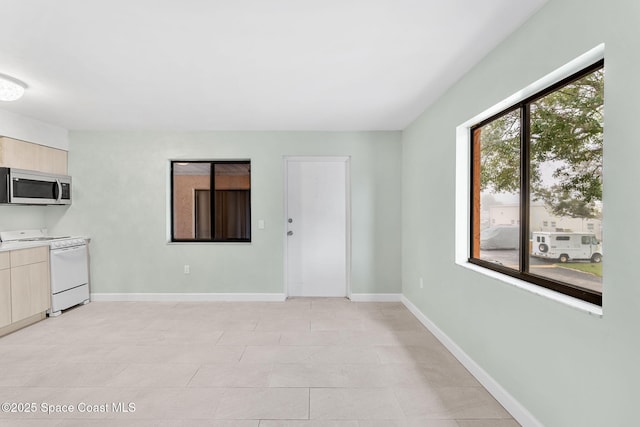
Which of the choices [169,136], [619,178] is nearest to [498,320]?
[619,178]

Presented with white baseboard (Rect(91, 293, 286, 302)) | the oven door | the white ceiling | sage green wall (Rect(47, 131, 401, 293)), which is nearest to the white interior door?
sage green wall (Rect(47, 131, 401, 293))

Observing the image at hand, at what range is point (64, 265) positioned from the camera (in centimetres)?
409

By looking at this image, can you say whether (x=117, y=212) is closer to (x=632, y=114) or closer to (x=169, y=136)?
(x=169, y=136)

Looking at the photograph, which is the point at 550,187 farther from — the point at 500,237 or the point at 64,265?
the point at 64,265

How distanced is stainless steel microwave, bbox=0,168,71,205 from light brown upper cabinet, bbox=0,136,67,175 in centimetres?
13

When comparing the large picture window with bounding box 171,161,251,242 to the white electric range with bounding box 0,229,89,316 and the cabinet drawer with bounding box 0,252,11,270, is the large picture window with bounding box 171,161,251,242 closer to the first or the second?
the white electric range with bounding box 0,229,89,316

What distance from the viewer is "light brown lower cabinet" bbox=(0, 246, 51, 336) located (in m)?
3.38

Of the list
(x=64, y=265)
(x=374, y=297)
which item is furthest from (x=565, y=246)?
(x=64, y=265)

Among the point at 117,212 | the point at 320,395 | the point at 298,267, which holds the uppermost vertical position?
the point at 117,212

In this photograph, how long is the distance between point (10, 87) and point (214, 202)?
2.44 metres

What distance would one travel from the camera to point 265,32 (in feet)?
6.91

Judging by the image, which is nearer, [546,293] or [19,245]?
[546,293]

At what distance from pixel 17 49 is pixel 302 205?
3.26m

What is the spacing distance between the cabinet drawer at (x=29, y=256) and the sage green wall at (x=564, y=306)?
4468 millimetres
